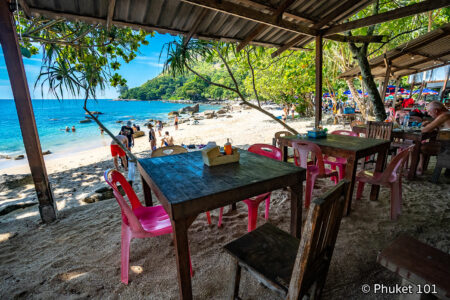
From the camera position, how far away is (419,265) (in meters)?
0.96

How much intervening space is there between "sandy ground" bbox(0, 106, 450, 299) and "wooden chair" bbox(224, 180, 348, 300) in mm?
458

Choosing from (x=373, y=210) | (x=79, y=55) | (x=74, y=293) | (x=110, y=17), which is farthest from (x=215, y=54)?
(x=74, y=293)

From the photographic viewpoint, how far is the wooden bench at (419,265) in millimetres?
875

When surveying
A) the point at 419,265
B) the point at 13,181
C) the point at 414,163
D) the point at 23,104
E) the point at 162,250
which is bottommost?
the point at 13,181

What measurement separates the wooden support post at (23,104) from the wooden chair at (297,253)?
2641mm

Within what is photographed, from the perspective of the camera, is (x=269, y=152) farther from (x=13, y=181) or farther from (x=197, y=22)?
(x=13, y=181)

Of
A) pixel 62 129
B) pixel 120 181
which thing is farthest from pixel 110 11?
pixel 62 129

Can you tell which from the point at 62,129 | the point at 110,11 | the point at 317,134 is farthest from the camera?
the point at 62,129

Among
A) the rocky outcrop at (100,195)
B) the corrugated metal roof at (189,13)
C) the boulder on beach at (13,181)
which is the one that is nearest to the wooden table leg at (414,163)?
the corrugated metal roof at (189,13)

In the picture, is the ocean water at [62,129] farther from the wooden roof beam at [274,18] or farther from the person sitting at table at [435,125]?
the person sitting at table at [435,125]

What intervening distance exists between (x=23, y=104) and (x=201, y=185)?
2438mm

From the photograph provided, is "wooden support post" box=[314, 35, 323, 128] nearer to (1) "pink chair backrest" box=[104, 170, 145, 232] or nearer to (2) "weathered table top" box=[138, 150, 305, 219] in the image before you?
(2) "weathered table top" box=[138, 150, 305, 219]

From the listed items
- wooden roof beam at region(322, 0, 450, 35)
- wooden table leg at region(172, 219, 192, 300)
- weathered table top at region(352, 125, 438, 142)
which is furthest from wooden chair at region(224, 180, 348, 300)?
weathered table top at region(352, 125, 438, 142)

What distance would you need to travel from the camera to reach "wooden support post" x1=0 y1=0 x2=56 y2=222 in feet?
7.11
